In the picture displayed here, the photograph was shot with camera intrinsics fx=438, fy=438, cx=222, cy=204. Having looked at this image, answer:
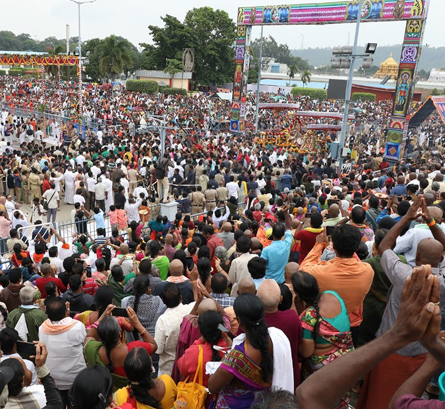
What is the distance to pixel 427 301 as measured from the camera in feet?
5.40

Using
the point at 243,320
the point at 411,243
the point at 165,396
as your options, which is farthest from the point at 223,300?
the point at 411,243

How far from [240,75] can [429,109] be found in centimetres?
1001

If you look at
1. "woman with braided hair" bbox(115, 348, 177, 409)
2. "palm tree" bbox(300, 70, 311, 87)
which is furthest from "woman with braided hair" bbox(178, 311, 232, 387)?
"palm tree" bbox(300, 70, 311, 87)

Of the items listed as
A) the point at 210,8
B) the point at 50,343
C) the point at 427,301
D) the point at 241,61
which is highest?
the point at 210,8

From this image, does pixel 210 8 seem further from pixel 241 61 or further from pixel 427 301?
pixel 427 301

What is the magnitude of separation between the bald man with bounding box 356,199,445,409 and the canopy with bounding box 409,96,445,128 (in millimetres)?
16389

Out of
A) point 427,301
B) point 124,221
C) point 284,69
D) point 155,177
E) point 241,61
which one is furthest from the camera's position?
point 284,69

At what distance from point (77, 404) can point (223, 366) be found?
2.76ft

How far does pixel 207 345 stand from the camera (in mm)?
3014

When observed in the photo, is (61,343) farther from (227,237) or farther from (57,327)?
(227,237)

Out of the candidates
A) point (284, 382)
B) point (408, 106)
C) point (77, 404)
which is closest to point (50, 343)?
point (77, 404)

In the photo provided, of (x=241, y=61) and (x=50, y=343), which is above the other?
(x=241, y=61)

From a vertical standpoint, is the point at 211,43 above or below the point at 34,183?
above

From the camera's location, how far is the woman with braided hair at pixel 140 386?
2.71m
